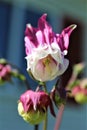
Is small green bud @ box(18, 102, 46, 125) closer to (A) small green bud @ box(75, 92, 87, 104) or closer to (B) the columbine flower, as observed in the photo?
(B) the columbine flower

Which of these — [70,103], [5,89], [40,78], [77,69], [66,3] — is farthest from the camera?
Result: [66,3]

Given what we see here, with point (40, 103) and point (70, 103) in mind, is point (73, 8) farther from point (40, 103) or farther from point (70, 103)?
point (40, 103)

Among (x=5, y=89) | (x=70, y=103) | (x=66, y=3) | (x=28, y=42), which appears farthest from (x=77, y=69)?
(x=66, y=3)

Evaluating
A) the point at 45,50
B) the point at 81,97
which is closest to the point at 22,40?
the point at 81,97

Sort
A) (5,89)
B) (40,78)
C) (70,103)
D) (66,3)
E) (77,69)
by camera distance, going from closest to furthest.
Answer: (40,78), (77,69), (5,89), (70,103), (66,3)

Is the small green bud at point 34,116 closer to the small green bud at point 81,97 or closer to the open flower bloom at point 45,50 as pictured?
the open flower bloom at point 45,50

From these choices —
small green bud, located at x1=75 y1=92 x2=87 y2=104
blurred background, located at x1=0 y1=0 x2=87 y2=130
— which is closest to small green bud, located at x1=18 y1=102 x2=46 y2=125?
small green bud, located at x1=75 y1=92 x2=87 y2=104

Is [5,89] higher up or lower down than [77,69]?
lower down

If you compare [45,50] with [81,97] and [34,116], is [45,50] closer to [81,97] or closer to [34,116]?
[34,116]
